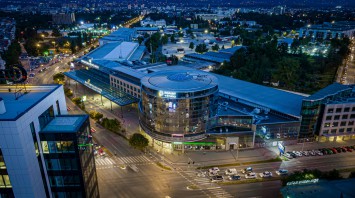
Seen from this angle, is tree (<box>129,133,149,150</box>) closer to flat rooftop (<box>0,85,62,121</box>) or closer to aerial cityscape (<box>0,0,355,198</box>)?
aerial cityscape (<box>0,0,355,198</box>)

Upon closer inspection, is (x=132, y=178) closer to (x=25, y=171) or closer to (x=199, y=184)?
(x=199, y=184)

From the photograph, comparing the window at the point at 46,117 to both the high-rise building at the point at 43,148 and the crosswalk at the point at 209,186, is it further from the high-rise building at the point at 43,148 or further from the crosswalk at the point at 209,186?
the crosswalk at the point at 209,186

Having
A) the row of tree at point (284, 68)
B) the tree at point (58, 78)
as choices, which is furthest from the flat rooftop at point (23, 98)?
the row of tree at point (284, 68)

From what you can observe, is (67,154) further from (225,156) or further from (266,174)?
(266,174)

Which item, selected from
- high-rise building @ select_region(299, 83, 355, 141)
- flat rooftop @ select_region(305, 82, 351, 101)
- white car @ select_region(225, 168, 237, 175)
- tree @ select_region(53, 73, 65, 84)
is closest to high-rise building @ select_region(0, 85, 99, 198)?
white car @ select_region(225, 168, 237, 175)

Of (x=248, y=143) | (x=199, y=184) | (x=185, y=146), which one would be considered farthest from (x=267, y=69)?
(x=199, y=184)

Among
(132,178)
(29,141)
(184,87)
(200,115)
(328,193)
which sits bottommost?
(132,178)

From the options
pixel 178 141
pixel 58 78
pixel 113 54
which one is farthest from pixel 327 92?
pixel 58 78
